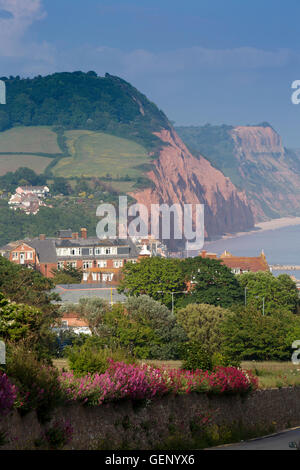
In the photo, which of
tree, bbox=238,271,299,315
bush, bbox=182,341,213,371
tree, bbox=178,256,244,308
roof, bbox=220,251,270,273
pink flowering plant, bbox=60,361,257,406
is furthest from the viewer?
roof, bbox=220,251,270,273

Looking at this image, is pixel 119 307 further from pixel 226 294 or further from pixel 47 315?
pixel 226 294

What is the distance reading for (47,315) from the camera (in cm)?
5794

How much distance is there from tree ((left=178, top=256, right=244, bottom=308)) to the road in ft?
197

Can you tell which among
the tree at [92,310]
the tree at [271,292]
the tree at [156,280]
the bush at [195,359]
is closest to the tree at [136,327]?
the tree at [92,310]

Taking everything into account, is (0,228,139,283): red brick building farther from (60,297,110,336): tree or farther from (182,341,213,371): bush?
(182,341,213,371): bush

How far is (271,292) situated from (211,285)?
21.6ft

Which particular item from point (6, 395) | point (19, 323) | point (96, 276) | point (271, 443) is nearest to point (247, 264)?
point (96, 276)

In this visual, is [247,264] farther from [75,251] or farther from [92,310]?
[92,310]

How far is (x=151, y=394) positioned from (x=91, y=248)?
459 feet

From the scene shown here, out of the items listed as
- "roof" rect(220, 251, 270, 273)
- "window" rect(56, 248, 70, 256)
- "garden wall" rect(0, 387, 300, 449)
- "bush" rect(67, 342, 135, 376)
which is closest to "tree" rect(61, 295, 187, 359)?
"garden wall" rect(0, 387, 300, 449)

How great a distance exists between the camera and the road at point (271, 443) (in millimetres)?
25109

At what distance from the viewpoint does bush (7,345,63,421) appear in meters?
20.3

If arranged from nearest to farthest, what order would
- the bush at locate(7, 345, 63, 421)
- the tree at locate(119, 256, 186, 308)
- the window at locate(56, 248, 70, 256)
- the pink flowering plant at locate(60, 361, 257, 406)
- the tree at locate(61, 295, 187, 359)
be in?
the bush at locate(7, 345, 63, 421) < the pink flowering plant at locate(60, 361, 257, 406) < the tree at locate(61, 295, 187, 359) < the tree at locate(119, 256, 186, 308) < the window at locate(56, 248, 70, 256)

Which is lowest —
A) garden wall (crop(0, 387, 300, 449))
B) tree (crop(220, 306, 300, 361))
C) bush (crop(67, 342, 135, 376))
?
tree (crop(220, 306, 300, 361))
